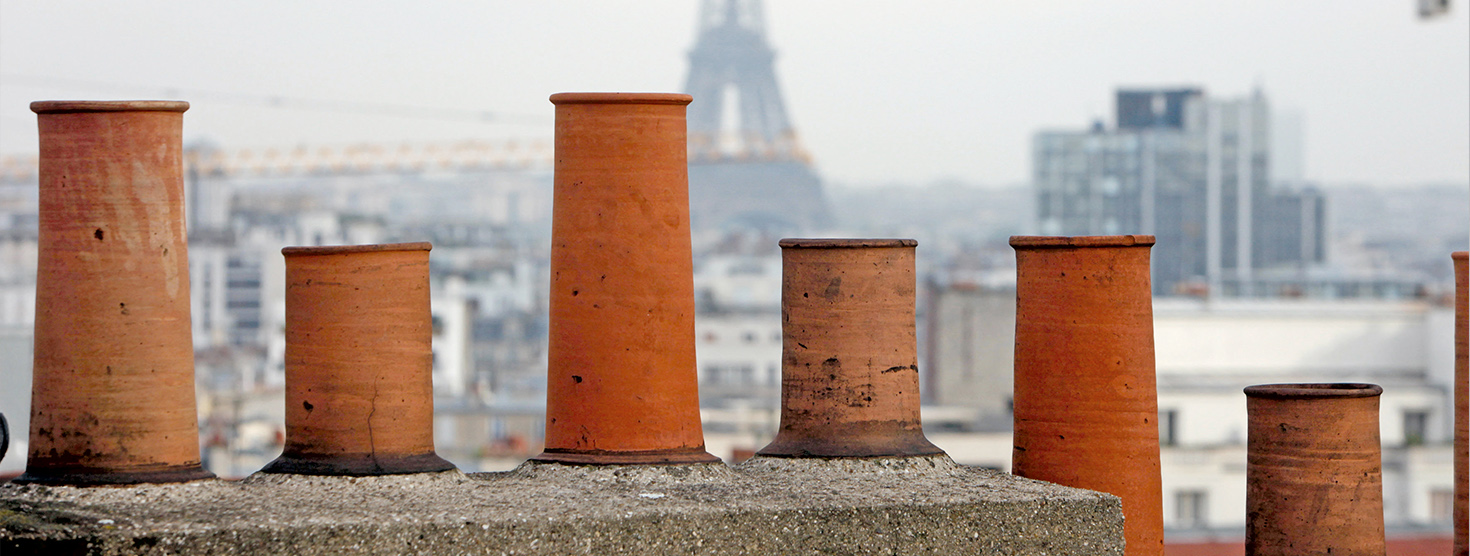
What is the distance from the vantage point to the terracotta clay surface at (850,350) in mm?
7770

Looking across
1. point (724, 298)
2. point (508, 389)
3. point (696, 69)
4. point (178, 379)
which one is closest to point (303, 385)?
point (178, 379)

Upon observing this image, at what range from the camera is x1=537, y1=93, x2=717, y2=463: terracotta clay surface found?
7297 mm

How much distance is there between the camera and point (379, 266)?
6953mm

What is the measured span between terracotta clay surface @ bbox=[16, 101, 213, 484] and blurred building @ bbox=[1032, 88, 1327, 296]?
130 m

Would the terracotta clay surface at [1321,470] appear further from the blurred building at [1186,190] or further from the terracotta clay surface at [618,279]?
the blurred building at [1186,190]

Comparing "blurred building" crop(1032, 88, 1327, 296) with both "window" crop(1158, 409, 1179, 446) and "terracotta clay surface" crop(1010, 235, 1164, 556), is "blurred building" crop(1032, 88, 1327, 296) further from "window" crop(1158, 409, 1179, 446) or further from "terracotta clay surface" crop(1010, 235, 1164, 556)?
"terracotta clay surface" crop(1010, 235, 1164, 556)

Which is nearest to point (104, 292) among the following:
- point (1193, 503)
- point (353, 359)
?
point (353, 359)

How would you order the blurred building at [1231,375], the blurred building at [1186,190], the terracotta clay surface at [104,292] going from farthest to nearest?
1. the blurred building at [1186,190]
2. the blurred building at [1231,375]
3. the terracotta clay surface at [104,292]

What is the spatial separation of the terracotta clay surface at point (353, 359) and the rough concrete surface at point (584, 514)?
13cm

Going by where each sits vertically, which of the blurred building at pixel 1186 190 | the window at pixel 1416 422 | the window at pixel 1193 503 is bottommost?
the window at pixel 1193 503

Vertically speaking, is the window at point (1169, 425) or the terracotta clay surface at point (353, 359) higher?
the terracotta clay surface at point (353, 359)

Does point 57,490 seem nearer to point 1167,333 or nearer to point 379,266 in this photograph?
point 379,266

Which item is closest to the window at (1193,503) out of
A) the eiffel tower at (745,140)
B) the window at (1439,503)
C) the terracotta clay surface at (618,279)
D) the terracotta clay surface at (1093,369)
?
the window at (1439,503)

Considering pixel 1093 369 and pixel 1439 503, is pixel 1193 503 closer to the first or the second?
pixel 1439 503
